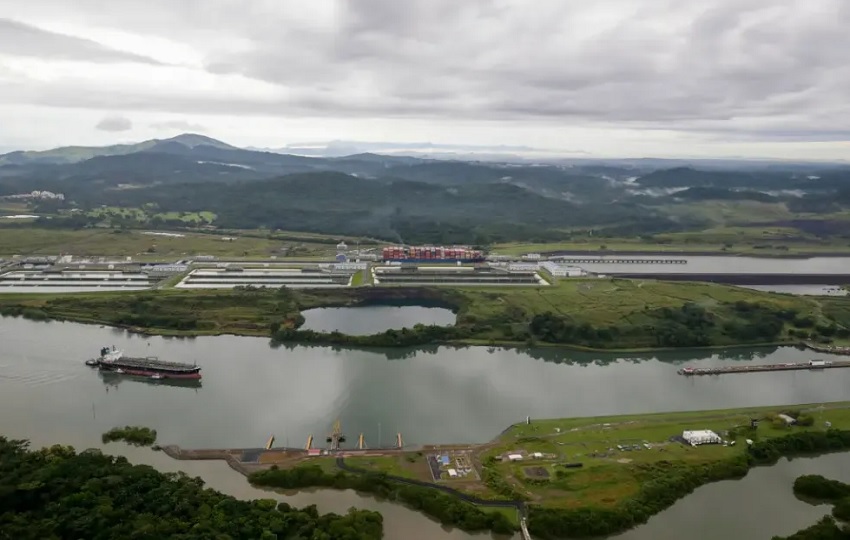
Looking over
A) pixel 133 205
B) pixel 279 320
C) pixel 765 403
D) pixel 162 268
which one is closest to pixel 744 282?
pixel 765 403

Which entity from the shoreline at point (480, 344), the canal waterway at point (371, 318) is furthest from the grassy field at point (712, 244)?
the shoreline at point (480, 344)

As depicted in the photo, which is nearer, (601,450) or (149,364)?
(601,450)

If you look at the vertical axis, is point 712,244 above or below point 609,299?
above

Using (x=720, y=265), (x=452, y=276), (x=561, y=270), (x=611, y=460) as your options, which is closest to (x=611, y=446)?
(x=611, y=460)

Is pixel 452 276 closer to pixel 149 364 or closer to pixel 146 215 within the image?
pixel 149 364

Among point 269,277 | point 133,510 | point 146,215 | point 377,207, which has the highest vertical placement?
point 377,207

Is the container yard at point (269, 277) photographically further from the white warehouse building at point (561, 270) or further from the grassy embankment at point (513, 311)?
the white warehouse building at point (561, 270)
